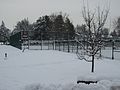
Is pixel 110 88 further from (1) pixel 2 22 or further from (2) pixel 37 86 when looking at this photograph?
(1) pixel 2 22

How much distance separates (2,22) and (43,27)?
71.8 m

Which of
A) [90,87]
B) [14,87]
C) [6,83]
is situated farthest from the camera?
[6,83]

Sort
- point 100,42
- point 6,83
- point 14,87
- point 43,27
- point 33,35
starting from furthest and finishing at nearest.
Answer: point 43,27 < point 33,35 < point 100,42 < point 6,83 < point 14,87

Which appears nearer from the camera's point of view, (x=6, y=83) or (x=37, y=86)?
(x=37, y=86)

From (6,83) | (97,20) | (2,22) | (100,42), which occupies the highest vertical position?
(2,22)

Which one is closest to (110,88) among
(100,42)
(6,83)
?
(6,83)

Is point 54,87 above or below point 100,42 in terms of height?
below

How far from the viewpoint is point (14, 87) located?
31.1 feet

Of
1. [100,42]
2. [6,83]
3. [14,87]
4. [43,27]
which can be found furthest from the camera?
[43,27]

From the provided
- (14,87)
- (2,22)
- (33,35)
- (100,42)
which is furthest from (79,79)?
(2,22)

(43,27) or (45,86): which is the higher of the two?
(43,27)

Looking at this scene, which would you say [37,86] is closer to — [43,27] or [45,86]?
[45,86]

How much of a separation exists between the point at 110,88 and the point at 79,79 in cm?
142

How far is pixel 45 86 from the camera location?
8828mm
